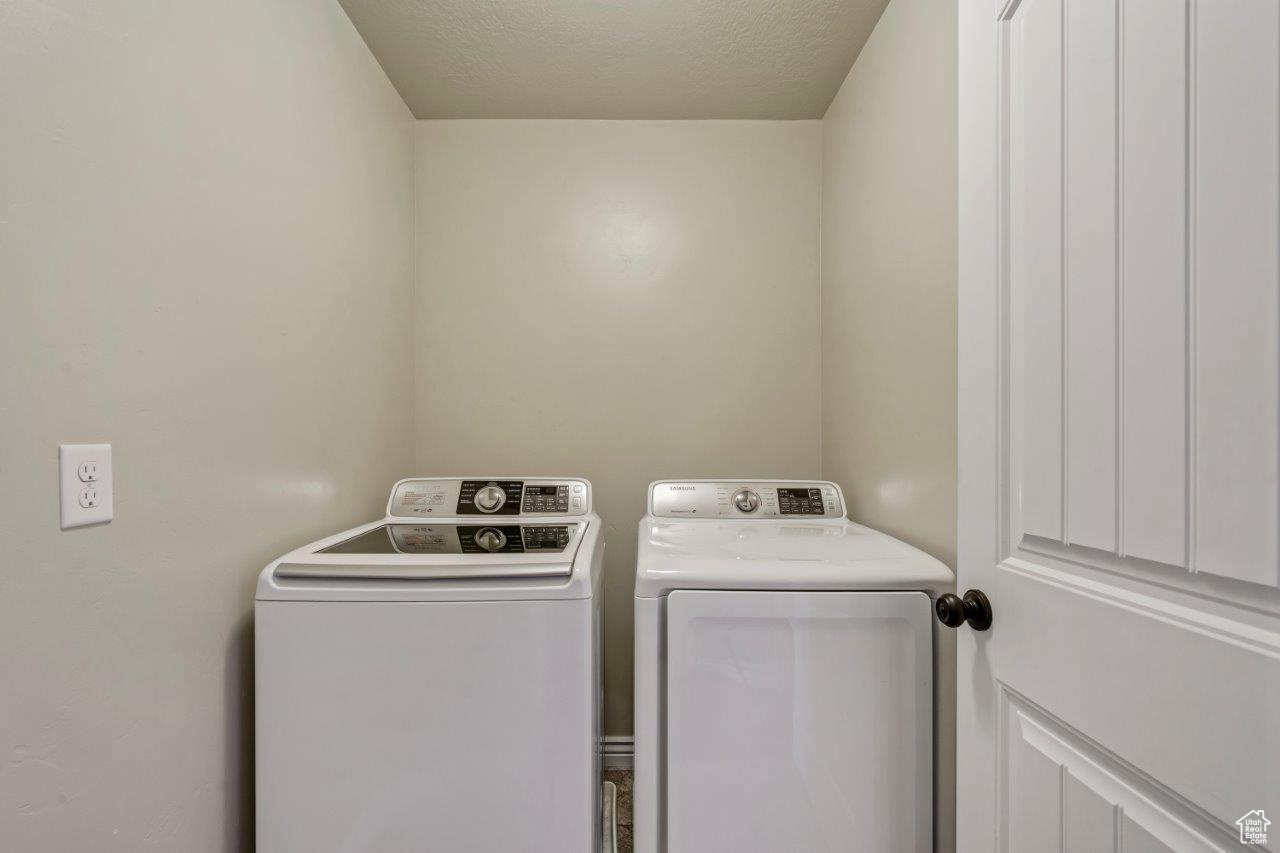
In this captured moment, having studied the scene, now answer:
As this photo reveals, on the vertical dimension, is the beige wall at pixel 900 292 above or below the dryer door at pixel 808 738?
above

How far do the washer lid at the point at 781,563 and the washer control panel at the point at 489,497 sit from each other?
42cm

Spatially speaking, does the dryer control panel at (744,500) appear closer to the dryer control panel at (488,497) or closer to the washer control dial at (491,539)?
the dryer control panel at (488,497)

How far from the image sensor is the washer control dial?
4.94 feet

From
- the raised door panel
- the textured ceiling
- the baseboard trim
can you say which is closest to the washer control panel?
the baseboard trim

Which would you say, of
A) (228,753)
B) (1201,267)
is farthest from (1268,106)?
(228,753)

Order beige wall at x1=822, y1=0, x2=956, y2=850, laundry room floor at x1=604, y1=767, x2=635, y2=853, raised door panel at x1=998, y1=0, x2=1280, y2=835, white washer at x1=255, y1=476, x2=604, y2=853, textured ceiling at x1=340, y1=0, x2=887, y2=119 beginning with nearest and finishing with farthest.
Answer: raised door panel at x1=998, y1=0, x2=1280, y2=835, white washer at x1=255, y1=476, x2=604, y2=853, beige wall at x1=822, y1=0, x2=956, y2=850, textured ceiling at x1=340, y1=0, x2=887, y2=119, laundry room floor at x1=604, y1=767, x2=635, y2=853

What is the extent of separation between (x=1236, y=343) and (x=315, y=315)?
1725 millimetres

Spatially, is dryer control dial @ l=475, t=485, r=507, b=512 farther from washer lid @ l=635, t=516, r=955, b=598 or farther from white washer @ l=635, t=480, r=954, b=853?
white washer @ l=635, t=480, r=954, b=853

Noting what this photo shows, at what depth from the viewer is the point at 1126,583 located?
63cm

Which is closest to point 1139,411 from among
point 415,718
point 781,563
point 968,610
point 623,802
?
point 968,610

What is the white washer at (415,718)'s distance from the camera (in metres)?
1.09

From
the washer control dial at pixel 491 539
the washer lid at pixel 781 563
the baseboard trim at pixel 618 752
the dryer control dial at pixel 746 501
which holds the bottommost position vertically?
the baseboard trim at pixel 618 752

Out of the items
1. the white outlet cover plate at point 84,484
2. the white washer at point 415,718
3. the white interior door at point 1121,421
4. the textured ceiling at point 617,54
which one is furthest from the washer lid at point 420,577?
the textured ceiling at point 617,54

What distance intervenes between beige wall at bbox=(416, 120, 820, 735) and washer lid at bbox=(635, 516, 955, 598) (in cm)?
74
